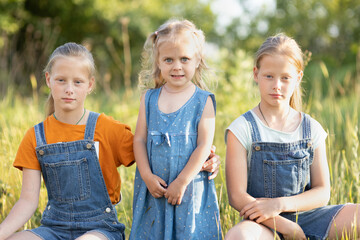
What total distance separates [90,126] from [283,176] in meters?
1.13

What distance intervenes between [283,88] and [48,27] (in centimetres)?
1087

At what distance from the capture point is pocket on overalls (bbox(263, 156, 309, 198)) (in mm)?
2406

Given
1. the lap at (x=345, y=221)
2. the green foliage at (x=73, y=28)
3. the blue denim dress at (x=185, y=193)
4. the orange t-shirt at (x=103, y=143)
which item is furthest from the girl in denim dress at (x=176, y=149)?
the green foliage at (x=73, y=28)

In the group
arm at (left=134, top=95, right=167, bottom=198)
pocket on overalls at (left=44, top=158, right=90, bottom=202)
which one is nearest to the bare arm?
arm at (left=134, top=95, right=167, bottom=198)

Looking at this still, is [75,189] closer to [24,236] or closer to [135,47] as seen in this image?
[24,236]

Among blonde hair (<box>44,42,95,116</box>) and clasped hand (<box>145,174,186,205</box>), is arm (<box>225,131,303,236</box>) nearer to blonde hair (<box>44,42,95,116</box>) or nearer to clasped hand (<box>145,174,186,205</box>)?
clasped hand (<box>145,174,186,205</box>)

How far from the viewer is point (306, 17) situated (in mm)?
15594

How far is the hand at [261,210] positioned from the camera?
231 centimetres

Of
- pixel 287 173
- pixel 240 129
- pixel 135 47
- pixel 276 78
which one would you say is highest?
pixel 135 47

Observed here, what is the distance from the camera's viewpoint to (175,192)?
2.27 m

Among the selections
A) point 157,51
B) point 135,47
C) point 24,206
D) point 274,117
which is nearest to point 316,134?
point 274,117

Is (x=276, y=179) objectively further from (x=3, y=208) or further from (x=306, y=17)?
(x=306, y=17)

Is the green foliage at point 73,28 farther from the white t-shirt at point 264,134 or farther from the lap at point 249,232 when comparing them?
the lap at point 249,232

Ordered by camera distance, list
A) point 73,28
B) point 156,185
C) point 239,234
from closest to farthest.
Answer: point 239,234 → point 156,185 → point 73,28
